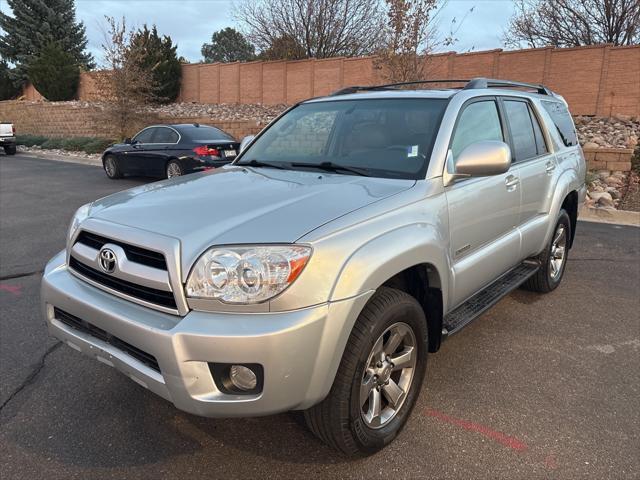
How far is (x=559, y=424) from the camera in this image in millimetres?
2873

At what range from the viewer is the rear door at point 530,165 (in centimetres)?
400

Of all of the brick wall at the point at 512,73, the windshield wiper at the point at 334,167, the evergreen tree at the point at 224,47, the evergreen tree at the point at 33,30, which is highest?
the evergreen tree at the point at 224,47

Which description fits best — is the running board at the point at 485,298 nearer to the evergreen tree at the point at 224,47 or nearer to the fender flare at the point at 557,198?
the fender flare at the point at 557,198

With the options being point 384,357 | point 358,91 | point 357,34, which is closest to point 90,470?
point 384,357

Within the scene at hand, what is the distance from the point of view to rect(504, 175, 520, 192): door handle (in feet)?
12.1

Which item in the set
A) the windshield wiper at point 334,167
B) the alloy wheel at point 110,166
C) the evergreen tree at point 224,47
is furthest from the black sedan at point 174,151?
the evergreen tree at point 224,47

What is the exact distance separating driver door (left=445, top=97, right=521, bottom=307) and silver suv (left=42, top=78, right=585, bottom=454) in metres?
0.02

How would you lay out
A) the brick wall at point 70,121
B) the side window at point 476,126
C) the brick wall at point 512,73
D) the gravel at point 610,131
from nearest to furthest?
1. the side window at point 476,126
2. the gravel at point 610,131
3. the brick wall at point 512,73
4. the brick wall at point 70,121

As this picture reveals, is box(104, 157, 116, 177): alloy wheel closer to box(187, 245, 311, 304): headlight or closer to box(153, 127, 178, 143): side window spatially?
box(153, 127, 178, 143): side window

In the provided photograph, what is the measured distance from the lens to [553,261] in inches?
196

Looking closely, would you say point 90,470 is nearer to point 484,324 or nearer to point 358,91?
point 484,324

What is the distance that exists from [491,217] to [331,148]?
1179 mm

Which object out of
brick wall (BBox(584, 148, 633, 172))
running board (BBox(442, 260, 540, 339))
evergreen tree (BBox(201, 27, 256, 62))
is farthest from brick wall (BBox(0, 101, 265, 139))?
evergreen tree (BBox(201, 27, 256, 62))

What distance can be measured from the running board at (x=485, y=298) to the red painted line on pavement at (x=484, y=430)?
455mm
